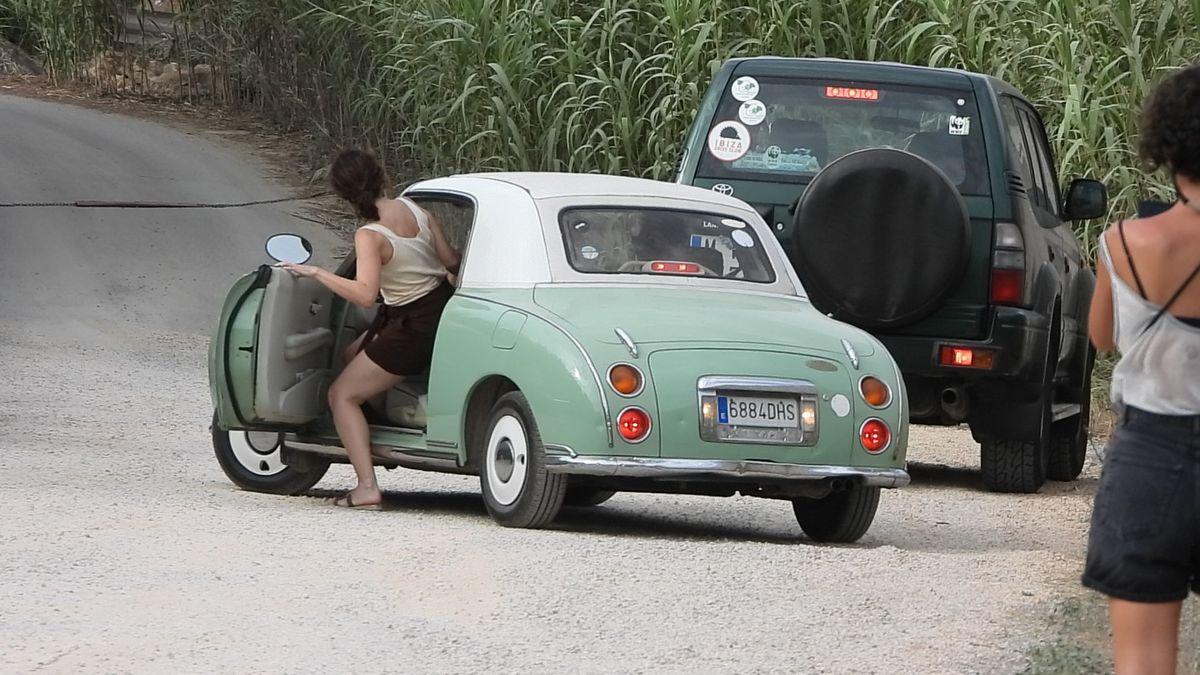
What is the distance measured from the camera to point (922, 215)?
33.4 ft

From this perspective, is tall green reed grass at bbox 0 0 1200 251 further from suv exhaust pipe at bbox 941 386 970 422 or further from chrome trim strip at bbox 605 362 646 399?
chrome trim strip at bbox 605 362 646 399

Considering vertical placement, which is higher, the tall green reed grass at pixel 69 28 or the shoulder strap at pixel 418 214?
the shoulder strap at pixel 418 214

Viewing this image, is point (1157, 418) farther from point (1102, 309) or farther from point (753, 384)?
point (753, 384)

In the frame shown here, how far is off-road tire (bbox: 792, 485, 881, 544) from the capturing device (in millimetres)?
8758

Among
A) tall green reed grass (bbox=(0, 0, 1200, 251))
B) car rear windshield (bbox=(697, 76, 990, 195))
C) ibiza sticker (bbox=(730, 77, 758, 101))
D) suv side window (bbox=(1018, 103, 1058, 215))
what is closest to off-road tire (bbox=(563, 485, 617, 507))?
car rear windshield (bbox=(697, 76, 990, 195))

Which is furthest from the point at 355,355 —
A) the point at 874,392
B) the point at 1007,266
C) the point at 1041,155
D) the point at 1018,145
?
the point at 1041,155

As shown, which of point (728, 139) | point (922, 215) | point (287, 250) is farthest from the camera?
point (728, 139)

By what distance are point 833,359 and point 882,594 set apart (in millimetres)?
1471

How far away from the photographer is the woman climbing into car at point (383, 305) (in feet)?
30.2

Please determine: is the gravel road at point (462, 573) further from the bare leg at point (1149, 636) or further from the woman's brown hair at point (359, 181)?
the bare leg at point (1149, 636)

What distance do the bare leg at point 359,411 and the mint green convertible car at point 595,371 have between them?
0.14 m

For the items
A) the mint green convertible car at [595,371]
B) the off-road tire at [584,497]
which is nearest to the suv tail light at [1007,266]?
the mint green convertible car at [595,371]

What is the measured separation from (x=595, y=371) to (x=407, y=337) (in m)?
1.32

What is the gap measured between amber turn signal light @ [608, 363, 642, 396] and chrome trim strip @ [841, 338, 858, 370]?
86cm
